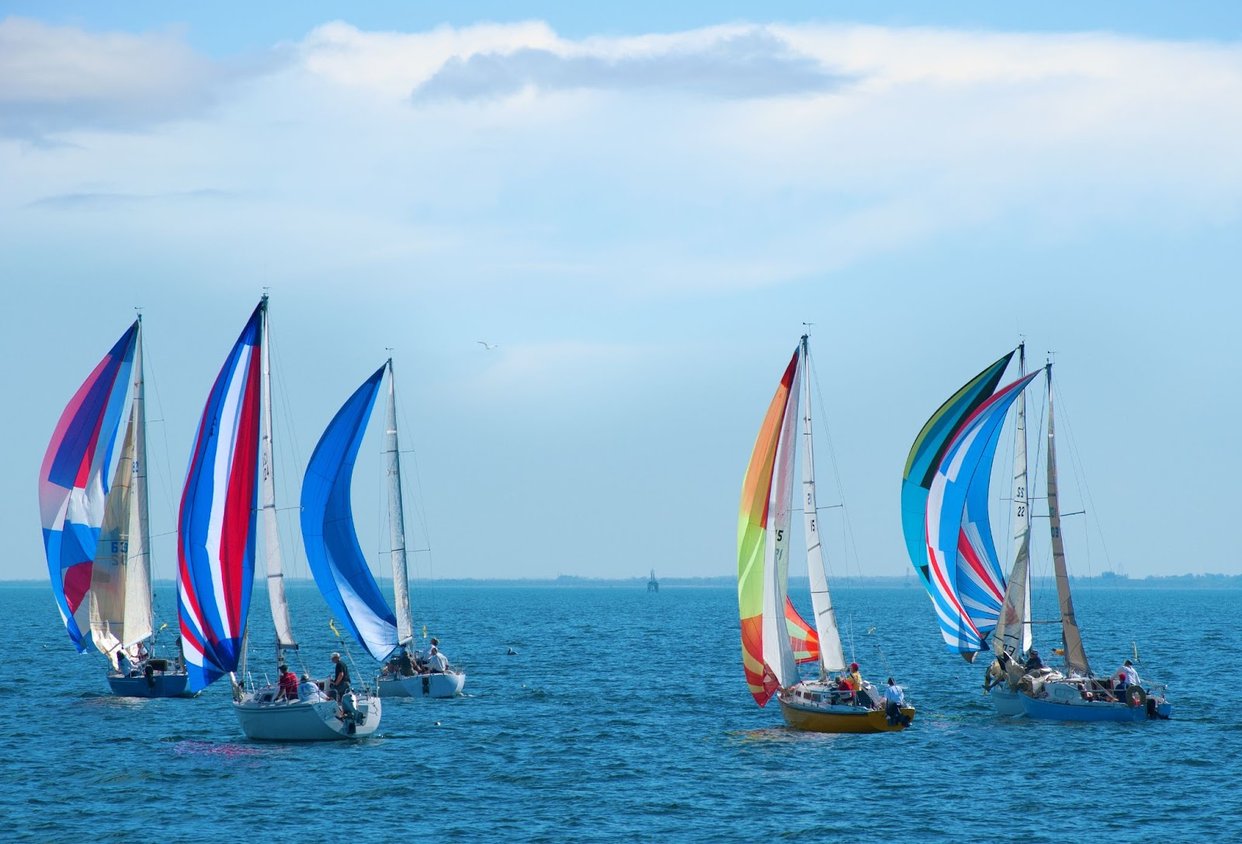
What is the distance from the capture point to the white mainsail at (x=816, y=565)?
139 feet

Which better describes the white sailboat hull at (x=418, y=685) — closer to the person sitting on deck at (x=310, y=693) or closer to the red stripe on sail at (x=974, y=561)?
the person sitting on deck at (x=310, y=693)

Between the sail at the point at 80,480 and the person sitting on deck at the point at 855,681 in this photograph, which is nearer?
the person sitting on deck at the point at 855,681

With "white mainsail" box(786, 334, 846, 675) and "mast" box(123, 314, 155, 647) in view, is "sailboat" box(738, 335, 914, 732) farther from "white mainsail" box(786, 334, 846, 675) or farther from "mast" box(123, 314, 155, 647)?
"mast" box(123, 314, 155, 647)

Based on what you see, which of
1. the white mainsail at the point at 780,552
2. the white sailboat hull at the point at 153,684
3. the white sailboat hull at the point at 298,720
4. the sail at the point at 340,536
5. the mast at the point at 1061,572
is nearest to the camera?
the white sailboat hull at the point at 298,720

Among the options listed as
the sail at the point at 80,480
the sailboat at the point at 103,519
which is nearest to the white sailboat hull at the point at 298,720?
the sailboat at the point at 103,519

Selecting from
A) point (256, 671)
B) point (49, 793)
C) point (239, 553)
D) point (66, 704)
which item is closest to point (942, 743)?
point (239, 553)

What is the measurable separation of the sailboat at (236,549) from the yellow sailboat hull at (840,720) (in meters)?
12.0

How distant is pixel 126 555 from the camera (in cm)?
5384

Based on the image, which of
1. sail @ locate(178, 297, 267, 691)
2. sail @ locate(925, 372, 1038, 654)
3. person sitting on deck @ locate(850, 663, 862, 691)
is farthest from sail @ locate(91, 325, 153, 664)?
sail @ locate(925, 372, 1038, 654)

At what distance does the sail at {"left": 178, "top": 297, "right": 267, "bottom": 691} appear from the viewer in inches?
1625

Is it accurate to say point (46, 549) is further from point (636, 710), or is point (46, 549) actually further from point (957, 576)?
point (957, 576)

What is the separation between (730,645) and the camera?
97.8m

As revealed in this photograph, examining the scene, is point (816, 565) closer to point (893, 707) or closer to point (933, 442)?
point (893, 707)

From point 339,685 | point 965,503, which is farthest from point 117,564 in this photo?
point 965,503
